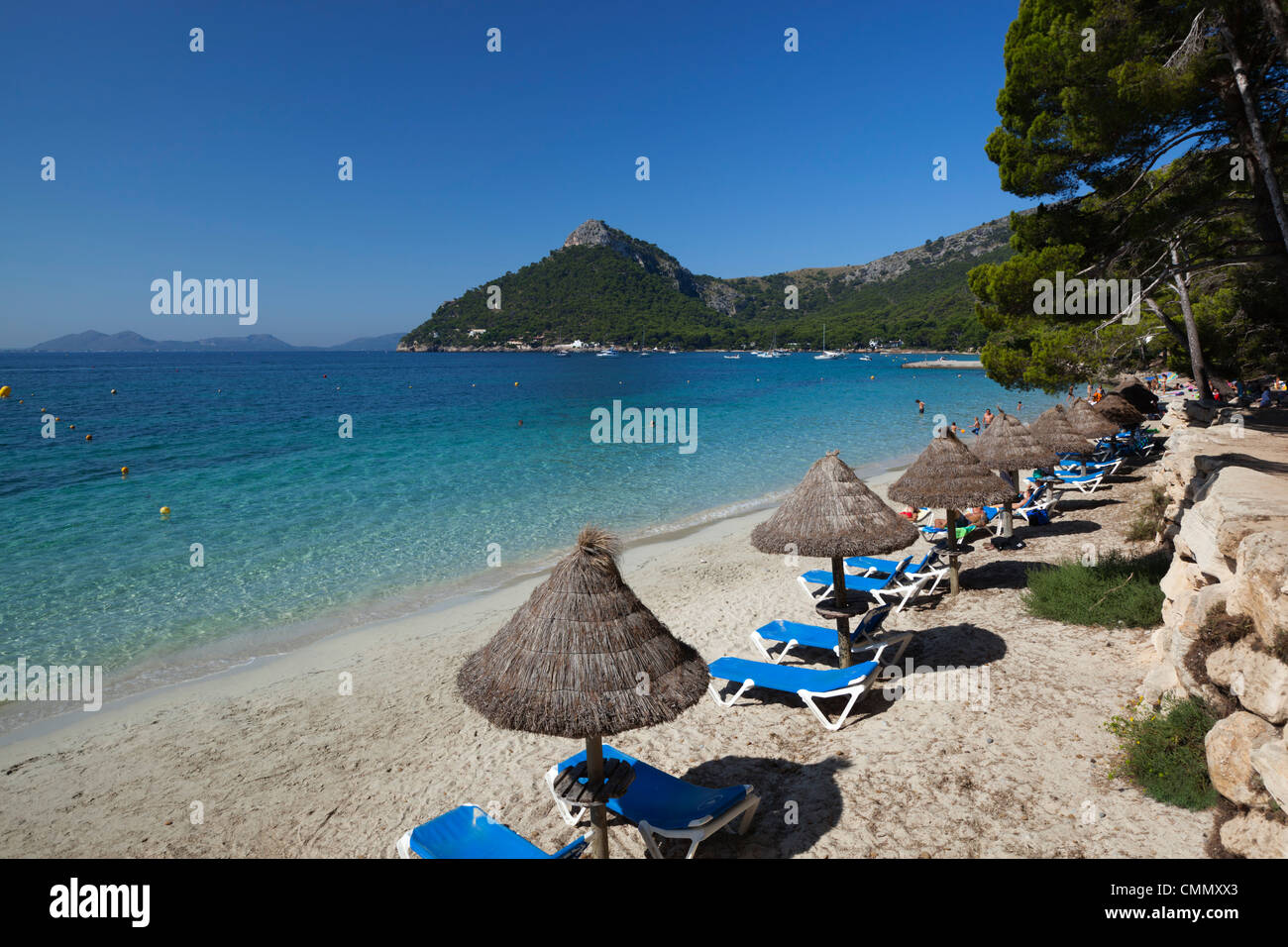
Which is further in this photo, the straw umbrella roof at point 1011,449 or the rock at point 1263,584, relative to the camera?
the straw umbrella roof at point 1011,449

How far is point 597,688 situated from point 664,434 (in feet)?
100

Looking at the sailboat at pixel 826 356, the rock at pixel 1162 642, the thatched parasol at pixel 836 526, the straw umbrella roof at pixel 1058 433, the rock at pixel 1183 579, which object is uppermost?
the sailboat at pixel 826 356

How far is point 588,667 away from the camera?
14.0 feet

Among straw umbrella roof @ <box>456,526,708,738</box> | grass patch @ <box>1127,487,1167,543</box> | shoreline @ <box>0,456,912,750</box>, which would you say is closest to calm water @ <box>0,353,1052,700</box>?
shoreline @ <box>0,456,912,750</box>

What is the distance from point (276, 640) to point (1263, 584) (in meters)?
11.8

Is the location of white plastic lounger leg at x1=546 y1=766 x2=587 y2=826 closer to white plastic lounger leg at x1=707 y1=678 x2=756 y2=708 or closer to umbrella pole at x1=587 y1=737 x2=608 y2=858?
umbrella pole at x1=587 y1=737 x2=608 y2=858

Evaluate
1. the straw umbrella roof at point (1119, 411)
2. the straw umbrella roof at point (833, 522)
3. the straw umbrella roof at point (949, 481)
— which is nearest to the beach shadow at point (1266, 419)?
the straw umbrella roof at point (1119, 411)

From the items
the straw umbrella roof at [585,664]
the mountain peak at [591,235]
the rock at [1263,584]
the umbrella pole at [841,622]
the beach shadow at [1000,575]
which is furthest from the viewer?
the mountain peak at [591,235]

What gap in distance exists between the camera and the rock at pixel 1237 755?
381 cm

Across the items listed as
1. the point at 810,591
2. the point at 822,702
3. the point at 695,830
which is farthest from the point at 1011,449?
the point at 695,830

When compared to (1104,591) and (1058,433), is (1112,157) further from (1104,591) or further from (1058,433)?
(1058,433)

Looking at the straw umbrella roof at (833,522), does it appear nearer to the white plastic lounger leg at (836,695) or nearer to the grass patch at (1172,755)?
the white plastic lounger leg at (836,695)

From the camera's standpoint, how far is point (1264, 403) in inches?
636
